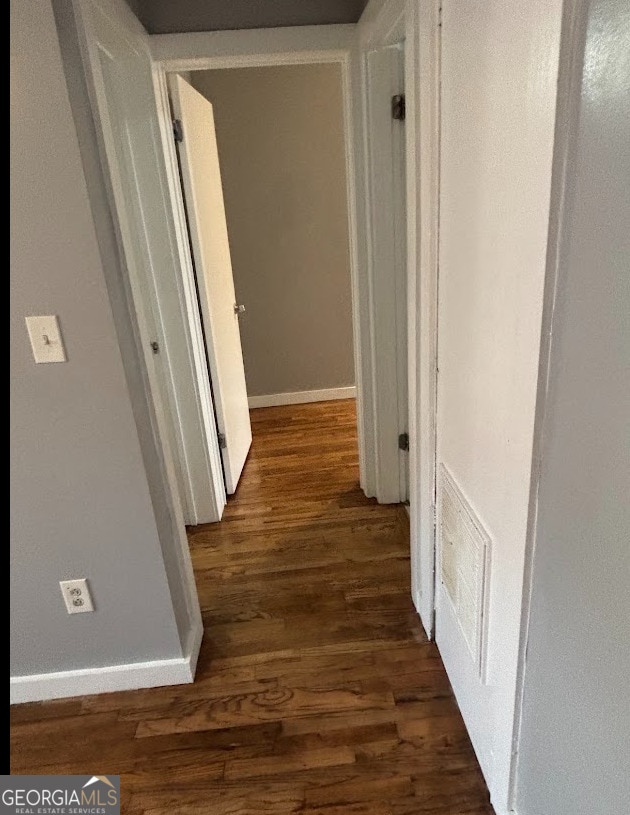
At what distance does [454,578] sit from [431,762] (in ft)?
1.63

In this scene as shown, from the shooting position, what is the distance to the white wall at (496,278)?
0.85m

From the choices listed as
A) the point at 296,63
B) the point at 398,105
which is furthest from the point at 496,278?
the point at 296,63

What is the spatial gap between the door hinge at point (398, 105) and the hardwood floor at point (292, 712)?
173 centimetres

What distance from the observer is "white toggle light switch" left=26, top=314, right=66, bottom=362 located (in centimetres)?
131

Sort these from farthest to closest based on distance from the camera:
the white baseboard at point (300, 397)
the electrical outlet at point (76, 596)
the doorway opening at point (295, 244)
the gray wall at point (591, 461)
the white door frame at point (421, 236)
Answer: the white baseboard at point (300, 397), the doorway opening at point (295, 244), the electrical outlet at point (76, 596), the white door frame at point (421, 236), the gray wall at point (591, 461)

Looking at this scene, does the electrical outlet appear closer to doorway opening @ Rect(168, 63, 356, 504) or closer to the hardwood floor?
the hardwood floor

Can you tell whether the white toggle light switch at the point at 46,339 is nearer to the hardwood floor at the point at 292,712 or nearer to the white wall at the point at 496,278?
the white wall at the point at 496,278

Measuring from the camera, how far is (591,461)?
79 centimetres

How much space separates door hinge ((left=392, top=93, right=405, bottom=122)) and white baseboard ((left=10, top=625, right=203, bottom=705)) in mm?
2085

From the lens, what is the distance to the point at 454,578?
1.45 m

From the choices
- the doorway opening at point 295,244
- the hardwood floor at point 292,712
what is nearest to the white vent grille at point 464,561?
the hardwood floor at point 292,712

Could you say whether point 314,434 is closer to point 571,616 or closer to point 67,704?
point 67,704

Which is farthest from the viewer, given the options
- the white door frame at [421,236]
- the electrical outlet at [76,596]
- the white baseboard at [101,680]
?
the white baseboard at [101,680]

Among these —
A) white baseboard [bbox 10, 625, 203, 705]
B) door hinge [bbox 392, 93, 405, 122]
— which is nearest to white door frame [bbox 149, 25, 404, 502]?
door hinge [bbox 392, 93, 405, 122]
